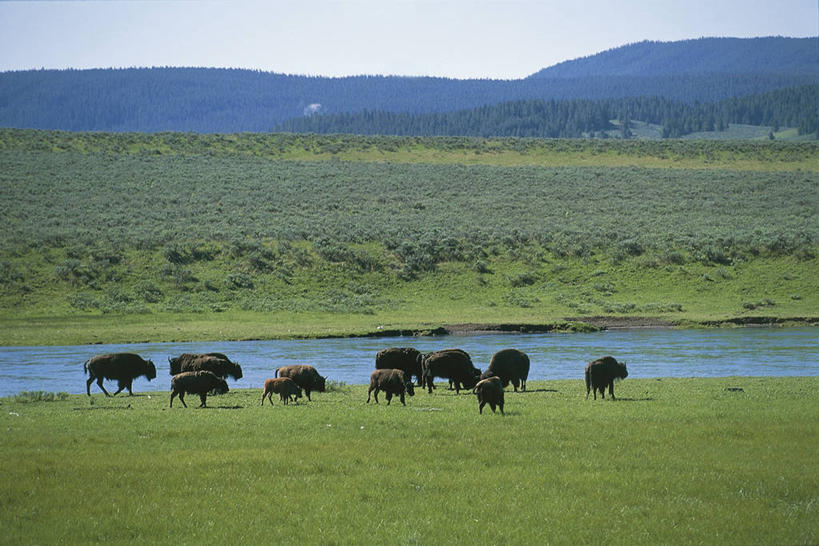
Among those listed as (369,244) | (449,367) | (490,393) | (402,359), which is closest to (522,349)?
(402,359)

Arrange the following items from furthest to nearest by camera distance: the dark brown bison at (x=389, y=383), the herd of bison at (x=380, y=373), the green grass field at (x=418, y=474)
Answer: the herd of bison at (x=380, y=373), the dark brown bison at (x=389, y=383), the green grass field at (x=418, y=474)

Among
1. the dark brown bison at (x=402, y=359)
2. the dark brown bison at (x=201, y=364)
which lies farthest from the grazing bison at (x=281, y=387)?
the dark brown bison at (x=402, y=359)

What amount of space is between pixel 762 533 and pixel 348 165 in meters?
93.4

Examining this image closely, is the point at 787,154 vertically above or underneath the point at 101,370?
above

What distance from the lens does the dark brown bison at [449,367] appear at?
79.2 feet

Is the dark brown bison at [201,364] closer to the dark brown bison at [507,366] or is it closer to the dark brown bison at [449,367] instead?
the dark brown bison at [449,367]

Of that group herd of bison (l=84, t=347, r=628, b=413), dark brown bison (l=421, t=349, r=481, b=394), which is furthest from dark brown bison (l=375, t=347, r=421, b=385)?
dark brown bison (l=421, t=349, r=481, b=394)

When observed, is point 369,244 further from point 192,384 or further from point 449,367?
point 192,384

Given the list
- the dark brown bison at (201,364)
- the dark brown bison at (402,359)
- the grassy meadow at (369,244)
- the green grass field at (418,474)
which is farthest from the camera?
the grassy meadow at (369,244)

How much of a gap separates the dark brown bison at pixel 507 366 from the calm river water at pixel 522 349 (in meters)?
5.64

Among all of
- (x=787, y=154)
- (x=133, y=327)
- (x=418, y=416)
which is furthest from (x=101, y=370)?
(x=787, y=154)

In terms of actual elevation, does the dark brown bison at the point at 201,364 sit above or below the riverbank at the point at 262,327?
above

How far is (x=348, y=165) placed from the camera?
102 meters

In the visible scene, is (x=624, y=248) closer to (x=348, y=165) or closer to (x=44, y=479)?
(x=348, y=165)
